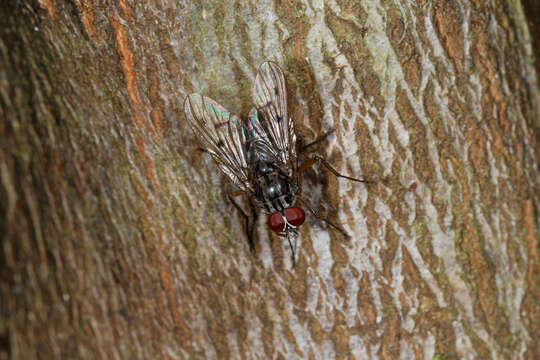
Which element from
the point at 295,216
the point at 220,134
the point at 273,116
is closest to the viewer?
the point at 295,216

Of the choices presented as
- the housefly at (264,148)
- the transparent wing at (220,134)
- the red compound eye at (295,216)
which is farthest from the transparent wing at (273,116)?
the red compound eye at (295,216)

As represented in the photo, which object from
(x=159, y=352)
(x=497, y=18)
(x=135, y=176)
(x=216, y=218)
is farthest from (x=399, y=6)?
(x=159, y=352)

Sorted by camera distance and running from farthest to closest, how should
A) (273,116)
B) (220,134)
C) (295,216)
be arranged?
1. (220,134)
2. (273,116)
3. (295,216)

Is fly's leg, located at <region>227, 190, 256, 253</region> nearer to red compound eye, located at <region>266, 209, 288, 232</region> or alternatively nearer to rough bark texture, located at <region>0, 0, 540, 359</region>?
rough bark texture, located at <region>0, 0, 540, 359</region>

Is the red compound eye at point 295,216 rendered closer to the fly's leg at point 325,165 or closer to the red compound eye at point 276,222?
the red compound eye at point 276,222

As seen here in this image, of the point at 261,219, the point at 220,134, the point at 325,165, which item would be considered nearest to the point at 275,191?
the point at 261,219

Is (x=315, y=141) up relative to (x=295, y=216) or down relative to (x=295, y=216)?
up

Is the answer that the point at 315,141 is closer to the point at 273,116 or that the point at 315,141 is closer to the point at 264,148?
the point at 273,116
